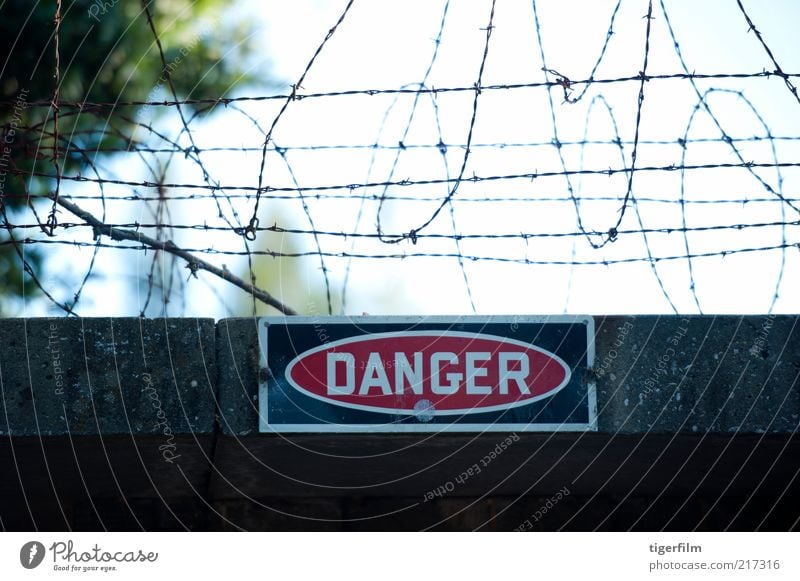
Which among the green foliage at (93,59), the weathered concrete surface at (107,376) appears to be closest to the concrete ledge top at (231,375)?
the weathered concrete surface at (107,376)

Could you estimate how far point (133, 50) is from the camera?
29.9 feet

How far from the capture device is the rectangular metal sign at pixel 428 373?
316 cm

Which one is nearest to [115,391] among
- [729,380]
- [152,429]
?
[152,429]

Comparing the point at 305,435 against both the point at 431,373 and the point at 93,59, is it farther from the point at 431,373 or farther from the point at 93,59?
the point at 93,59

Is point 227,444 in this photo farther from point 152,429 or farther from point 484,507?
point 484,507

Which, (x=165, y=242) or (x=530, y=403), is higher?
(x=165, y=242)

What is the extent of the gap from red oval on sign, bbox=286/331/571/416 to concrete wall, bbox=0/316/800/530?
4.3 inches

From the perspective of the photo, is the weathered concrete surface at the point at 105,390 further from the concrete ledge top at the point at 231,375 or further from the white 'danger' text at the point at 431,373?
the white 'danger' text at the point at 431,373

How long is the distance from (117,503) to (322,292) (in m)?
1.03

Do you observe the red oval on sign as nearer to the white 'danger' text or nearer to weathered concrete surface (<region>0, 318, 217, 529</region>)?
the white 'danger' text

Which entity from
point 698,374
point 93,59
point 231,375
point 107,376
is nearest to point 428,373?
point 231,375

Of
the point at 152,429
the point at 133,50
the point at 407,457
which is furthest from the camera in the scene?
the point at 133,50

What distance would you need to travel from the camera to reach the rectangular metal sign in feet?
10.4

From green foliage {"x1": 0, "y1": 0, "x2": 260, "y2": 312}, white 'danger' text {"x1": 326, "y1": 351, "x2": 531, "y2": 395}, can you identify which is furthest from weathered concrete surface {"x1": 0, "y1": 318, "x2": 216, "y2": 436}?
green foliage {"x1": 0, "y1": 0, "x2": 260, "y2": 312}
